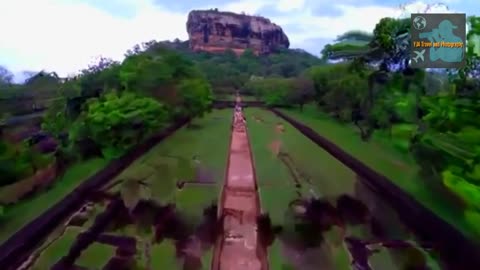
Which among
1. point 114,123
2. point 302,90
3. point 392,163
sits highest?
point 114,123

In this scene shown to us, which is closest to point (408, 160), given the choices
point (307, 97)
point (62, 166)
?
point (62, 166)

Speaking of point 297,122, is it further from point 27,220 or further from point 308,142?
point 27,220

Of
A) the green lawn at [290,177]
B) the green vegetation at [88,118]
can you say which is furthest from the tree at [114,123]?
the green lawn at [290,177]

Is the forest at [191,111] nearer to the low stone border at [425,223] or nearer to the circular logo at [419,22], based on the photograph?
the low stone border at [425,223]

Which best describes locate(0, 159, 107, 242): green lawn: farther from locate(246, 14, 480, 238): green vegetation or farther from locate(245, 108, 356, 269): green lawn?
locate(246, 14, 480, 238): green vegetation

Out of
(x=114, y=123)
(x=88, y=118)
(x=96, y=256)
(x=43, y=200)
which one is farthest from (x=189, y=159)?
(x=96, y=256)

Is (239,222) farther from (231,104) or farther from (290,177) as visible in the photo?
(231,104)
